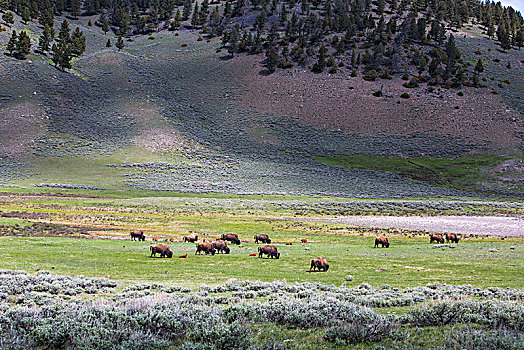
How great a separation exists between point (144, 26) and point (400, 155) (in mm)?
141192

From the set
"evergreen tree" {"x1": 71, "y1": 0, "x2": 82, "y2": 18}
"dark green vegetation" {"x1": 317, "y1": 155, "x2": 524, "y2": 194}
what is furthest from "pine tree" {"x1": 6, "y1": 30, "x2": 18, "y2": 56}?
"dark green vegetation" {"x1": 317, "y1": 155, "x2": 524, "y2": 194}

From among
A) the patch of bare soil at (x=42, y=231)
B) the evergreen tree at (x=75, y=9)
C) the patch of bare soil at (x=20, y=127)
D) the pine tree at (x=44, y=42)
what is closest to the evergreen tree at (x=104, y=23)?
the evergreen tree at (x=75, y=9)

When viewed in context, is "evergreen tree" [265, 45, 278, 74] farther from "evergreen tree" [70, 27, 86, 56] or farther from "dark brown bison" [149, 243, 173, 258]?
"dark brown bison" [149, 243, 173, 258]

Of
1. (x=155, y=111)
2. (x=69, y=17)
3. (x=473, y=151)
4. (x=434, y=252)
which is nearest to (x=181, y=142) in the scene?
(x=155, y=111)

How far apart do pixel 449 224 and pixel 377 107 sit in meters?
84.3

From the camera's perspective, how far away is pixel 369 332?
845cm

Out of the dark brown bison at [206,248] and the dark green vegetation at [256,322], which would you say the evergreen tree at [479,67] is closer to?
the dark brown bison at [206,248]

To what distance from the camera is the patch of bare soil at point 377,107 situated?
119 m

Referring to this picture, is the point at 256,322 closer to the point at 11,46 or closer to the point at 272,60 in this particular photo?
the point at 272,60

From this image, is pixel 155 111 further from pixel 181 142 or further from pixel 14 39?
pixel 14 39

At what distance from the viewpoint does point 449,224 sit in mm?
47781

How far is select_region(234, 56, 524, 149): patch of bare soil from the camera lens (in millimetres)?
118938

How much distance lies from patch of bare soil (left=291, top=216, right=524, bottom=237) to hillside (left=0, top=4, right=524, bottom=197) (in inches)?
1133

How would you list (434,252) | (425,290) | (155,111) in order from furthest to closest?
1. (155,111)
2. (434,252)
3. (425,290)
